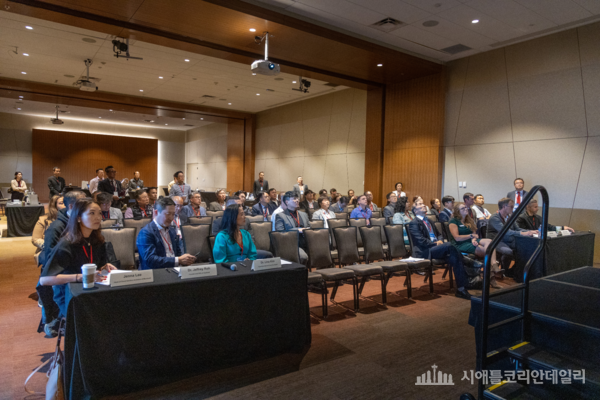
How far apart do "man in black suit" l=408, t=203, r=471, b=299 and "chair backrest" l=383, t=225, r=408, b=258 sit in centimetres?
14

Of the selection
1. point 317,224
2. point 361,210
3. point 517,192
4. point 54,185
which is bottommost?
point 317,224

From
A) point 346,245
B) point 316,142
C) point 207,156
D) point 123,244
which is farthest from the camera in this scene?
point 207,156

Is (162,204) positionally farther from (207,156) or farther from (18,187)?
(207,156)

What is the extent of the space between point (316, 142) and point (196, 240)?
27.5 feet

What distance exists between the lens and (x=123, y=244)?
4.08 metres

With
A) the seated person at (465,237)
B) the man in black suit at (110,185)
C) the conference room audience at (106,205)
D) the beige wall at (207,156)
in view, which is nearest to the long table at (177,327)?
the conference room audience at (106,205)

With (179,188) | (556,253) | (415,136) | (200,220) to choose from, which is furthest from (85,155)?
(556,253)

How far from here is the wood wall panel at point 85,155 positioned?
17031 millimetres

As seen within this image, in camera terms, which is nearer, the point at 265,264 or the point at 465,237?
the point at 265,264

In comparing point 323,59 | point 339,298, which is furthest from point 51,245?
point 323,59

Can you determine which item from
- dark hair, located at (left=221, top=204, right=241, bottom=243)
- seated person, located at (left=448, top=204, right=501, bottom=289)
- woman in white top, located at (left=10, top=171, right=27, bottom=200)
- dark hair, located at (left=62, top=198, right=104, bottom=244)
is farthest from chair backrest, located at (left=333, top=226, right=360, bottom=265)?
woman in white top, located at (left=10, top=171, right=27, bottom=200)

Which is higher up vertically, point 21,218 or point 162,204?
point 162,204

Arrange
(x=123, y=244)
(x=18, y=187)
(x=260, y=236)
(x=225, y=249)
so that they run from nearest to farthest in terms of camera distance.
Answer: (x=225, y=249) → (x=123, y=244) → (x=260, y=236) → (x=18, y=187)

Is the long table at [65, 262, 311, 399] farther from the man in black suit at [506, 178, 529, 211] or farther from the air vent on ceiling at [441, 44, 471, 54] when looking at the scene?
the air vent on ceiling at [441, 44, 471, 54]
